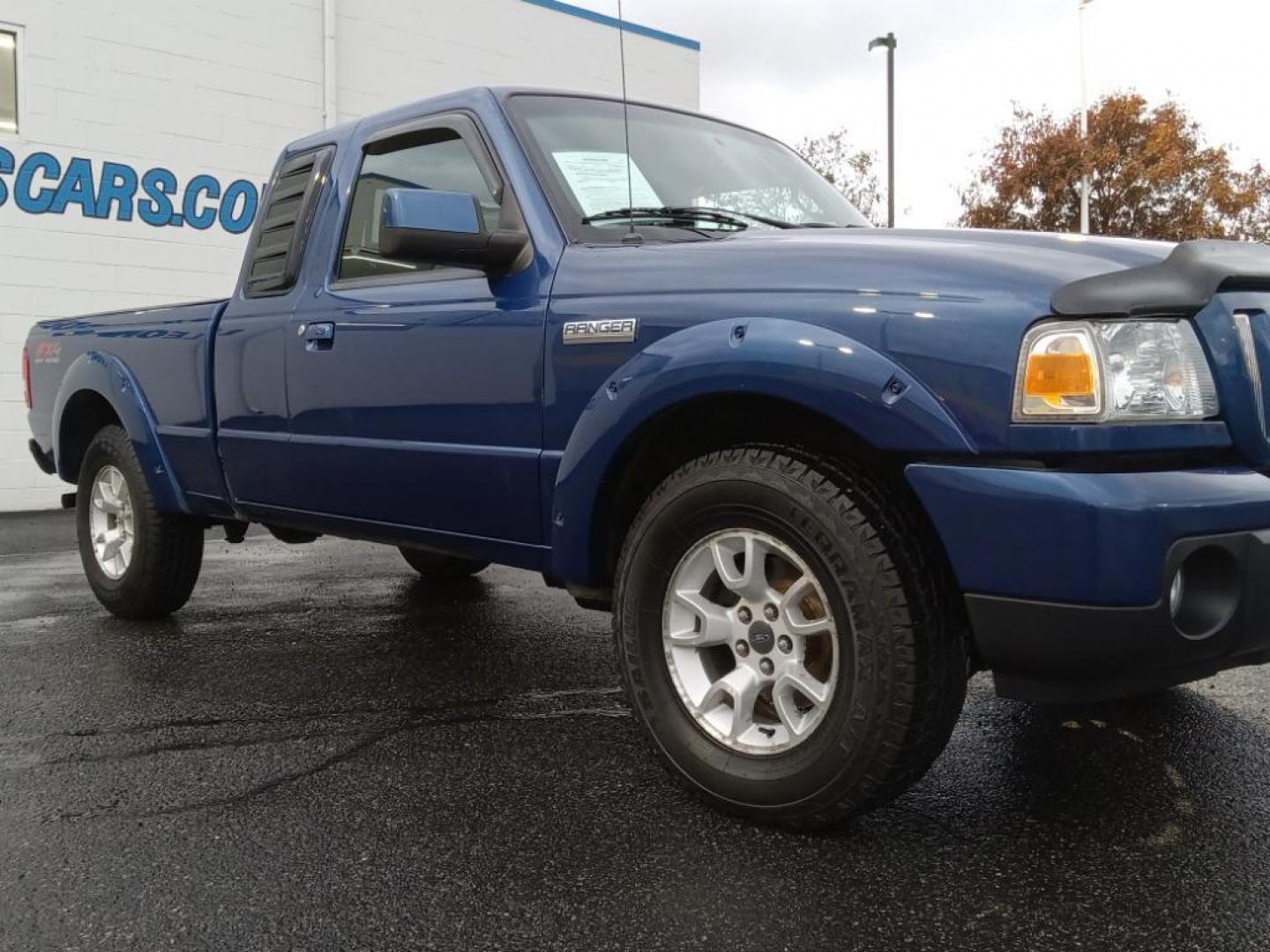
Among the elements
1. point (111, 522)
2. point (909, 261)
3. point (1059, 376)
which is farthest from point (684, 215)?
point (111, 522)

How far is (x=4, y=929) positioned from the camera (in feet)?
7.11

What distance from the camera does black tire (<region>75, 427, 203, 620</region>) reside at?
4.75 m

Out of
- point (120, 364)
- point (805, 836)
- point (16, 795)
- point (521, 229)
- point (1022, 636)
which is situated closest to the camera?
point (1022, 636)

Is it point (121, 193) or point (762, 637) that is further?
point (121, 193)

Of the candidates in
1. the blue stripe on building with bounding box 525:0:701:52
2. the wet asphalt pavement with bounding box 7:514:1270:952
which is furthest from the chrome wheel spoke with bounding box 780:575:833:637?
the blue stripe on building with bounding box 525:0:701:52

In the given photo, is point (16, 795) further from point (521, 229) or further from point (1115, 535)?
point (1115, 535)

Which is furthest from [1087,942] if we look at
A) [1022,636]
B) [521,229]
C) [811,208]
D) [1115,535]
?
[811,208]

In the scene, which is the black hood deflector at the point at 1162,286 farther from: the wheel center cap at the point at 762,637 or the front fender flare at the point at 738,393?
the wheel center cap at the point at 762,637

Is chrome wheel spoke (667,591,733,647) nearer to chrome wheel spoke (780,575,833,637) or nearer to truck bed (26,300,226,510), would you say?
chrome wheel spoke (780,575,833,637)

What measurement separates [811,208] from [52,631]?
3.63m

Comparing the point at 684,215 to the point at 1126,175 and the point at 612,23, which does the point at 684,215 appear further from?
the point at 1126,175

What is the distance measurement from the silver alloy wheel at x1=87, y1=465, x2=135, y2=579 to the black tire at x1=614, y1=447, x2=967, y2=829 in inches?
128

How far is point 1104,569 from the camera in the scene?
6.91 ft

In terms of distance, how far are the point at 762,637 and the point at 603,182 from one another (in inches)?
60.0
